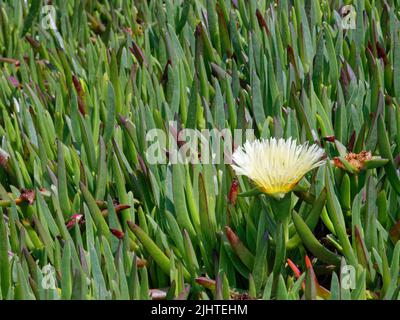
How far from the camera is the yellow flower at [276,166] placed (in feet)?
3.59

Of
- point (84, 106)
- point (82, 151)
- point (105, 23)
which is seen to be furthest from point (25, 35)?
point (82, 151)

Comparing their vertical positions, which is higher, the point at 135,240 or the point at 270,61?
the point at 270,61

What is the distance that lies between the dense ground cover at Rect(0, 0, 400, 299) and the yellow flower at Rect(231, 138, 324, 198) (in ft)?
0.09

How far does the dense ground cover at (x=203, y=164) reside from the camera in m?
1.15

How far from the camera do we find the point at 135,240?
→ 50.7 inches

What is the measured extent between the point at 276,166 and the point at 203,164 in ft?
0.65

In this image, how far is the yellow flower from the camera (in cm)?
Result: 109

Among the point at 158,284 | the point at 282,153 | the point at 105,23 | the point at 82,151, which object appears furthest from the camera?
the point at 105,23

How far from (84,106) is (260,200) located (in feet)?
1.80

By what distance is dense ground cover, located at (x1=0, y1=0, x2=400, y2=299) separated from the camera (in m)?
1.15

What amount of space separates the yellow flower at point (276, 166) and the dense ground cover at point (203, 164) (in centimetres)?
3

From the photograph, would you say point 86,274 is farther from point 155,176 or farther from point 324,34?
point 324,34

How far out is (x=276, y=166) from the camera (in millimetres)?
1098

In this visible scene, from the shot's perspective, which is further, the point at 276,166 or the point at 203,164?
the point at 203,164
